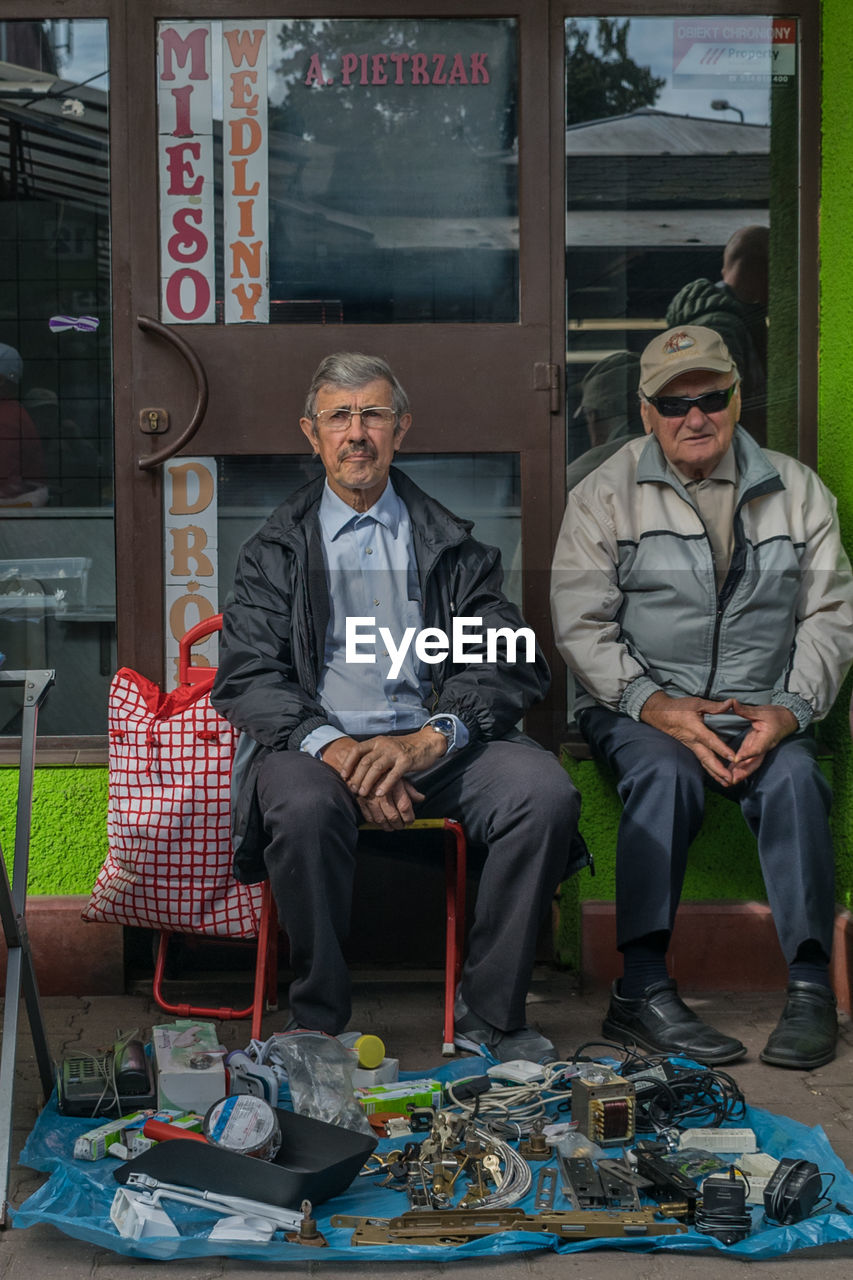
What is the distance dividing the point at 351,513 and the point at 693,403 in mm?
1020

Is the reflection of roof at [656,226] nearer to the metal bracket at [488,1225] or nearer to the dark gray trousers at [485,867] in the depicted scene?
the dark gray trousers at [485,867]

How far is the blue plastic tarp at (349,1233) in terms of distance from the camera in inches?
104

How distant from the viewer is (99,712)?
178 inches

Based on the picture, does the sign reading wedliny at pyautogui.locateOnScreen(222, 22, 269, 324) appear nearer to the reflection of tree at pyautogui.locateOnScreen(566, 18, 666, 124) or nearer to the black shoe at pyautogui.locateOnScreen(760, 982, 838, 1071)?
the reflection of tree at pyautogui.locateOnScreen(566, 18, 666, 124)

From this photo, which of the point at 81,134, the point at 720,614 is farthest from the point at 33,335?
the point at 720,614

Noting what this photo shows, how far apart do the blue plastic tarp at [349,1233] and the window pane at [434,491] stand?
2069mm

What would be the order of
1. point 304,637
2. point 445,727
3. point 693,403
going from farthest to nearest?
point 693,403, point 304,637, point 445,727

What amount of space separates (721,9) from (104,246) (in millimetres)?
2041

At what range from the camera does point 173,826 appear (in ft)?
13.3

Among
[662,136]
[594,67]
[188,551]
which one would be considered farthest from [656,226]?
[188,551]

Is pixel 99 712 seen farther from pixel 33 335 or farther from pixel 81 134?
pixel 81 134

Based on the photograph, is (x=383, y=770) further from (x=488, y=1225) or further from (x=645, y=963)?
(x=488, y=1225)

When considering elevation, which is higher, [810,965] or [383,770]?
[383,770]

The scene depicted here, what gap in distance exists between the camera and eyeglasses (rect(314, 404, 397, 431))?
157 inches
